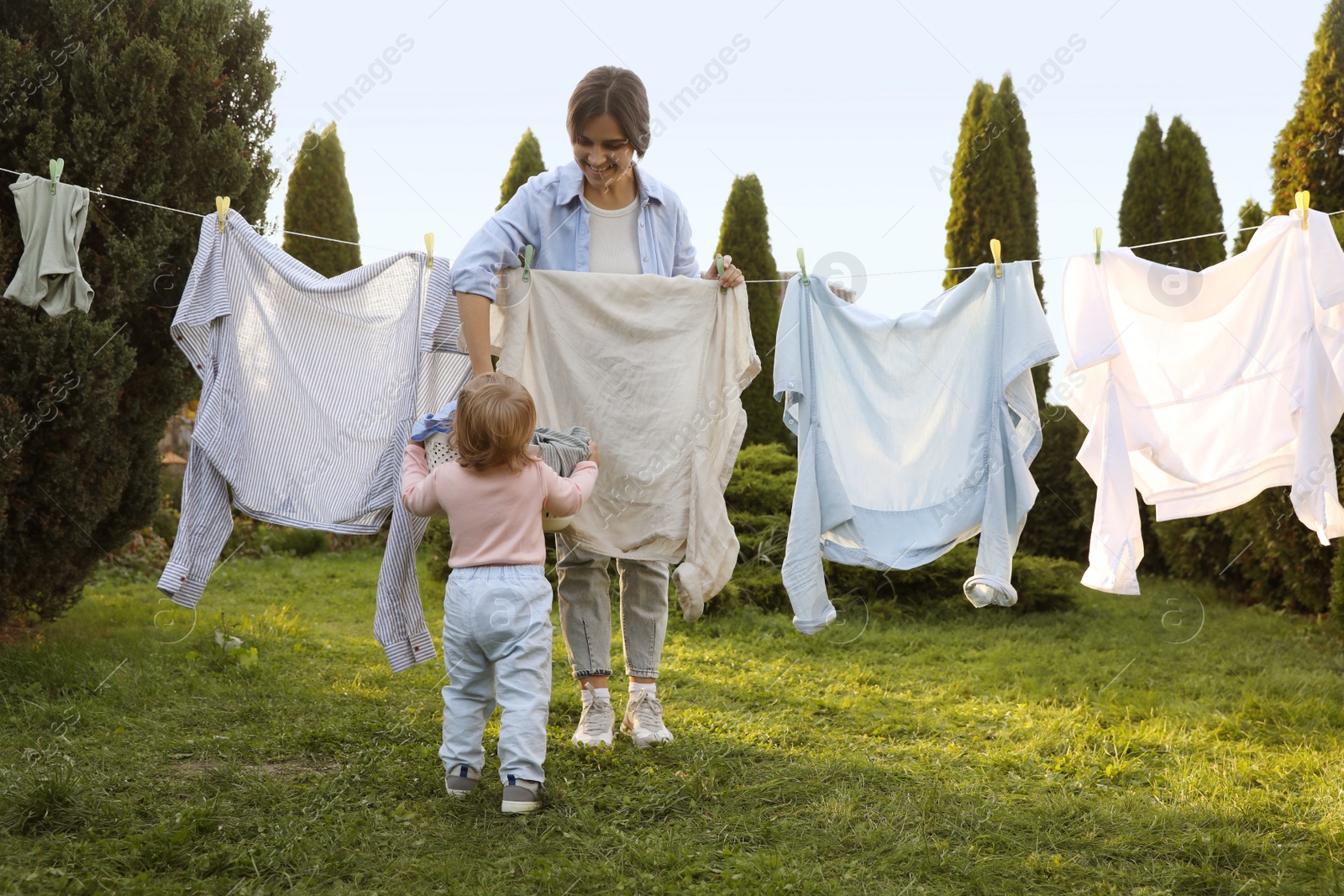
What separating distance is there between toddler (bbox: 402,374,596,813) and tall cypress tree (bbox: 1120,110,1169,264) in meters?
6.78

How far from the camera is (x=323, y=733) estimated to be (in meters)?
3.52

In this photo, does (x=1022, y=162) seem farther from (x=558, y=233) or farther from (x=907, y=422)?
(x=558, y=233)

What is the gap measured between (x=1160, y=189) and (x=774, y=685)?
228 inches

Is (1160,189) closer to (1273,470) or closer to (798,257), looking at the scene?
(1273,470)

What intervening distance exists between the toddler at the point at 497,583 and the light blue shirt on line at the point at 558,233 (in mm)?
462

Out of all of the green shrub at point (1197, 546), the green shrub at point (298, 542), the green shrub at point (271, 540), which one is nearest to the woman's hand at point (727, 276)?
the green shrub at point (1197, 546)

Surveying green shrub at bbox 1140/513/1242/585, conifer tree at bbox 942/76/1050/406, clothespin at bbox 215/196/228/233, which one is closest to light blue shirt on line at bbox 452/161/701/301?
clothespin at bbox 215/196/228/233

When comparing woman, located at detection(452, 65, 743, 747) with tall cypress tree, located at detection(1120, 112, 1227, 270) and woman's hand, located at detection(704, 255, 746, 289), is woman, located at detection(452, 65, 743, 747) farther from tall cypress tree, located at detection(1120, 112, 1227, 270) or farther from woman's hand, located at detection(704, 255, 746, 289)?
tall cypress tree, located at detection(1120, 112, 1227, 270)

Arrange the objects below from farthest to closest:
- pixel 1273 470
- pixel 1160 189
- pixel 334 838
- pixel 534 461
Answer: pixel 1160 189 → pixel 1273 470 → pixel 534 461 → pixel 334 838

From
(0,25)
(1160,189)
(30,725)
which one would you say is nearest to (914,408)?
(30,725)

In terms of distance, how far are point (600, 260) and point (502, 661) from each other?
1361mm

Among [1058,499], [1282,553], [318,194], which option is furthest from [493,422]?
[318,194]

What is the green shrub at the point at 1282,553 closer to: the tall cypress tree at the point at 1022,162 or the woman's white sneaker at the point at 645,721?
the tall cypress tree at the point at 1022,162

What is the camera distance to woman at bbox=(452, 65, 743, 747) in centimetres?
320
